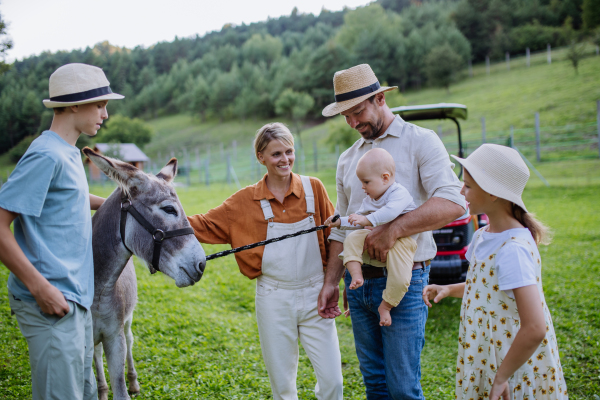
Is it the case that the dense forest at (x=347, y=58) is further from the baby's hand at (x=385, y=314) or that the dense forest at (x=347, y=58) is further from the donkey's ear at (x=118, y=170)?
the baby's hand at (x=385, y=314)

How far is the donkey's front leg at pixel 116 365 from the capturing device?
270 centimetres

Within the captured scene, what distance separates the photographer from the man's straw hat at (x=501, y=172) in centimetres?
193

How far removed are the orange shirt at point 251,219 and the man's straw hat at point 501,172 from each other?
118 centimetres

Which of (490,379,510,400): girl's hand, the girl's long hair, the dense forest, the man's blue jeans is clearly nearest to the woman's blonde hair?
the man's blue jeans

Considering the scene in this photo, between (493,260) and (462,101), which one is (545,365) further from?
(462,101)

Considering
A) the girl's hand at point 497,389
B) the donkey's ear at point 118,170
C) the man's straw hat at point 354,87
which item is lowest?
the girl's hand at point 497,389

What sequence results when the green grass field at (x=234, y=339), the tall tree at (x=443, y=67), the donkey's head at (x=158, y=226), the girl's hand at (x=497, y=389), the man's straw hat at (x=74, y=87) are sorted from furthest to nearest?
the tall tree at (x=443, y=67)
the green grass field at (x=234, y=339)
the donkey's head at (x=158, y=226)
the man's straw hat at (x=74, y=87)
the girl's hand at (x=497, y=389)

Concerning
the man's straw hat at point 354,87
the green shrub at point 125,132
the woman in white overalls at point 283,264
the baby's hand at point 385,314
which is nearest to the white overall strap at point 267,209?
the woman in white overalls at point 283,264

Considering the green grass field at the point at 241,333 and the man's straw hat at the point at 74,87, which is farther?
the green grass field at the point at 241,333

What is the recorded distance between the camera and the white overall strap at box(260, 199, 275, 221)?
2.75 m

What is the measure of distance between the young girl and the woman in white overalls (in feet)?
3.07

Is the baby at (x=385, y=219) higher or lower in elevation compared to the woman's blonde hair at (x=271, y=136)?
lower

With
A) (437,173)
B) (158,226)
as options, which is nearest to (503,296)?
(437,173)

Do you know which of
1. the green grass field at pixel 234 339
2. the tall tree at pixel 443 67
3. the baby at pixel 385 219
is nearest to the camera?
the baby at pixel 385 219
